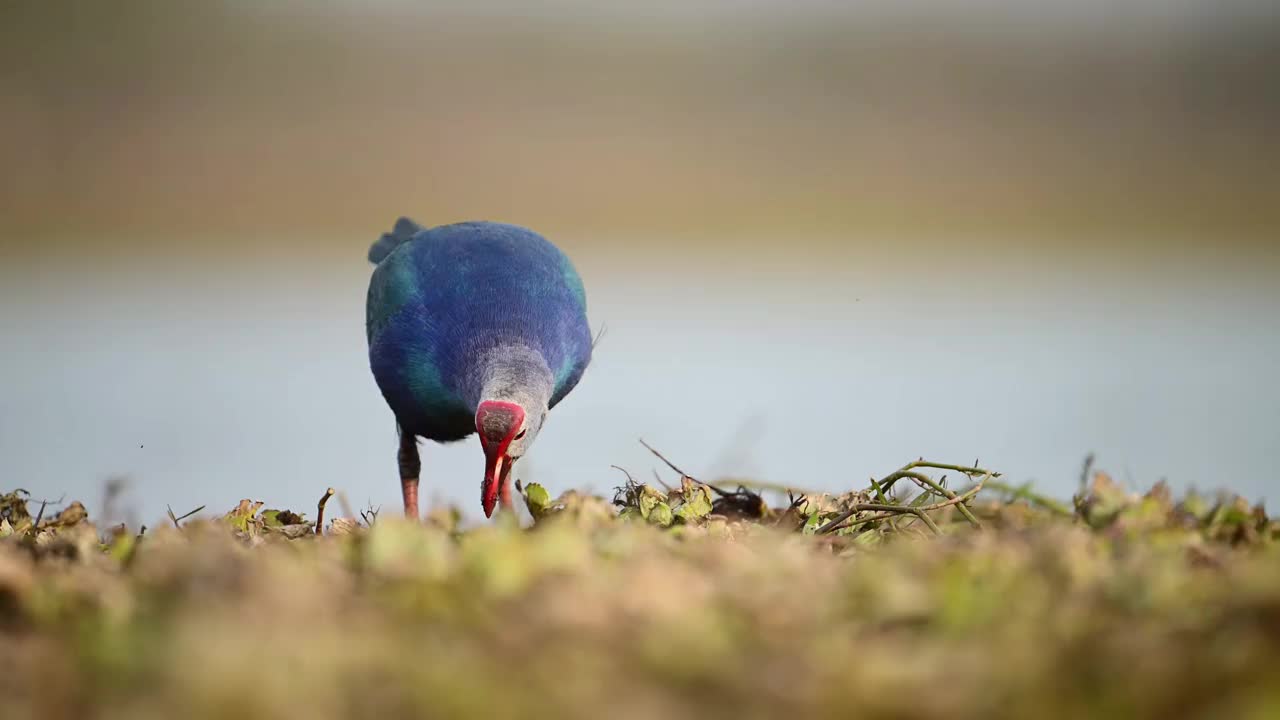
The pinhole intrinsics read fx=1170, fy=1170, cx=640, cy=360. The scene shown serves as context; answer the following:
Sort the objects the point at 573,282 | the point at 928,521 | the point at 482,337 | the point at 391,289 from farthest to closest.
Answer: the point at 573,282 < the point at 391,289 < the point at 482,337 < the point at 928,521

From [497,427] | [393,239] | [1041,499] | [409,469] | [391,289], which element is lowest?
[1041,499]

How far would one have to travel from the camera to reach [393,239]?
5.97 m

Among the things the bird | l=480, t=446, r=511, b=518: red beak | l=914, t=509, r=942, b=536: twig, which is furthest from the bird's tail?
l=914, t=509, r=942, b=536: twig

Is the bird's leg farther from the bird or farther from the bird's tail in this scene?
the bird's tail

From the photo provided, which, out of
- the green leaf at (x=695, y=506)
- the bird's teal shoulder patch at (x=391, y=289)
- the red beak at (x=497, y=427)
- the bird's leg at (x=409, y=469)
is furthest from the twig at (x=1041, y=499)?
the bird's leg at (x=409, y=469)

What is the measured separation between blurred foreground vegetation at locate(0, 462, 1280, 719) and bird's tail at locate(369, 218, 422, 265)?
13.4ft

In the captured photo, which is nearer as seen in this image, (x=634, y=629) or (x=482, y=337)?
(x=634, y=629)

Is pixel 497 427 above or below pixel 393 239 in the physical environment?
below

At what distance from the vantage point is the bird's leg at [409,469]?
218 inches

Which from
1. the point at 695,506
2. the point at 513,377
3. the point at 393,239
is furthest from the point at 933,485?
the point at 393,239

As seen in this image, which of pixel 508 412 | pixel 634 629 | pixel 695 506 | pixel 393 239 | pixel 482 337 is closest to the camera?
pixel 634 629

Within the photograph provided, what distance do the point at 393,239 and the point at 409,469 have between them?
1.20 m

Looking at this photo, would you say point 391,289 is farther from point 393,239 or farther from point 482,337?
point 393,239

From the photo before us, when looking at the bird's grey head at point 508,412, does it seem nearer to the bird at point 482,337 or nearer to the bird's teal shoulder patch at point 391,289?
the bird at point 482,337
